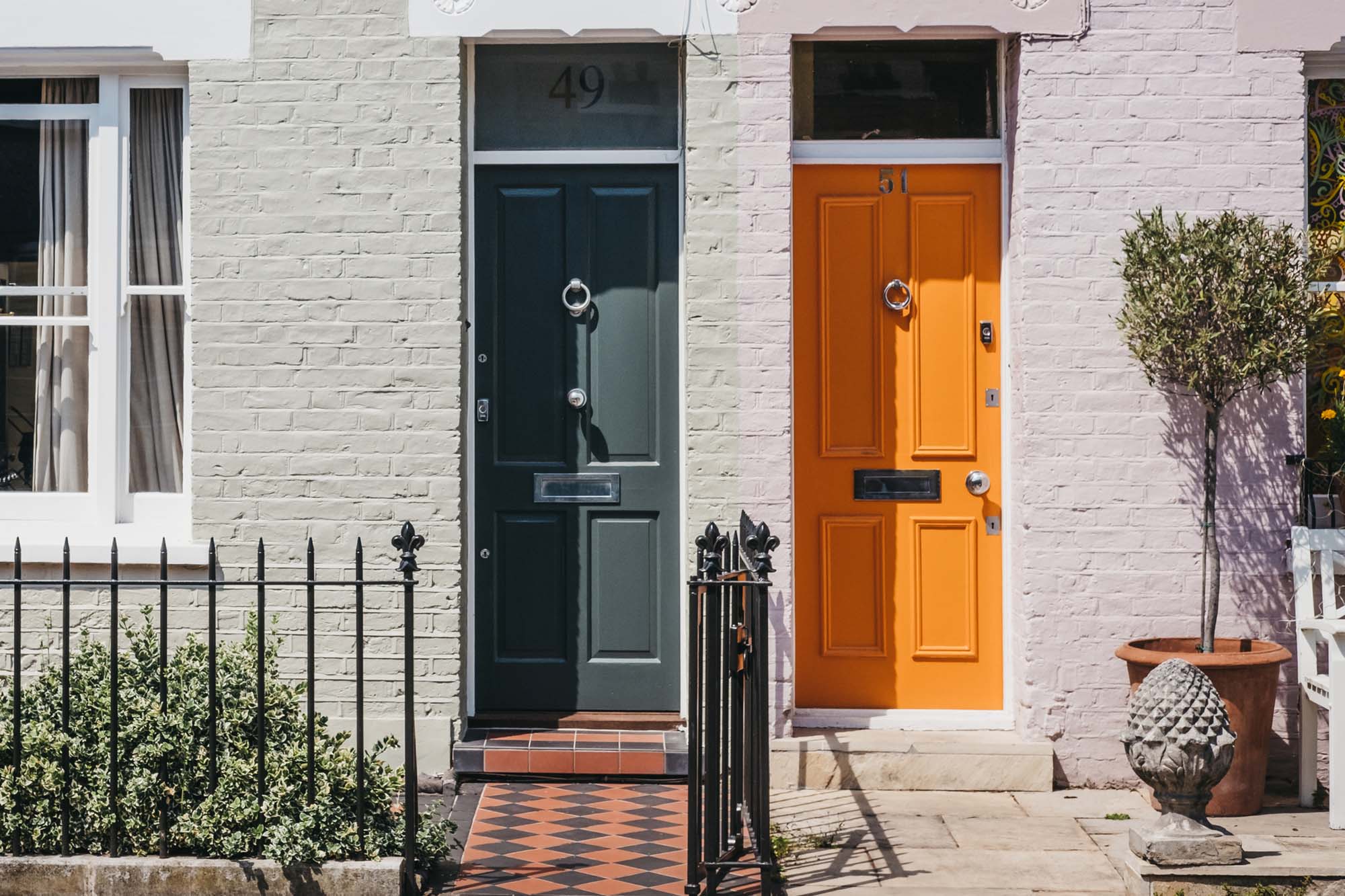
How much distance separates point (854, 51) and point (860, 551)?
7.69ft

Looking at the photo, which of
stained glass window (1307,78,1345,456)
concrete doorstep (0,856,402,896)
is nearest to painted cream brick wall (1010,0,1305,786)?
stained glass window (1307,78,1345,456)

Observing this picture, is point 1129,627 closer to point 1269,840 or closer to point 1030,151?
point 1269,840

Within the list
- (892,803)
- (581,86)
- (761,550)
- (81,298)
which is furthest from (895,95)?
(81,298)

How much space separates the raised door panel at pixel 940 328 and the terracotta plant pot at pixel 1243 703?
136cm

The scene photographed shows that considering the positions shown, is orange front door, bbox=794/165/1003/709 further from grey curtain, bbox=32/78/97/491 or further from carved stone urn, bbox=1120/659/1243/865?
grey curtain, bbox=32/78/97/491

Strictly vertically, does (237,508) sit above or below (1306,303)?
below

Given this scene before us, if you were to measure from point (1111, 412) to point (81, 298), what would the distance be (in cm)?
479

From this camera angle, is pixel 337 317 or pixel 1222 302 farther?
pixel 337 317

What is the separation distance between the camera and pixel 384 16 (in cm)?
636

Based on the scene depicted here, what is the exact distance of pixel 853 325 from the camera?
6.57 meters

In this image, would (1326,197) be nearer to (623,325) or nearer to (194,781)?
(623,325)

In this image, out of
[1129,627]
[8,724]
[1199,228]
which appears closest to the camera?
[8,724]

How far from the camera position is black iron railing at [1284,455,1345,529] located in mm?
6195

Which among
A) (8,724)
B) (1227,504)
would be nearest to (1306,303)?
(1227,504)
